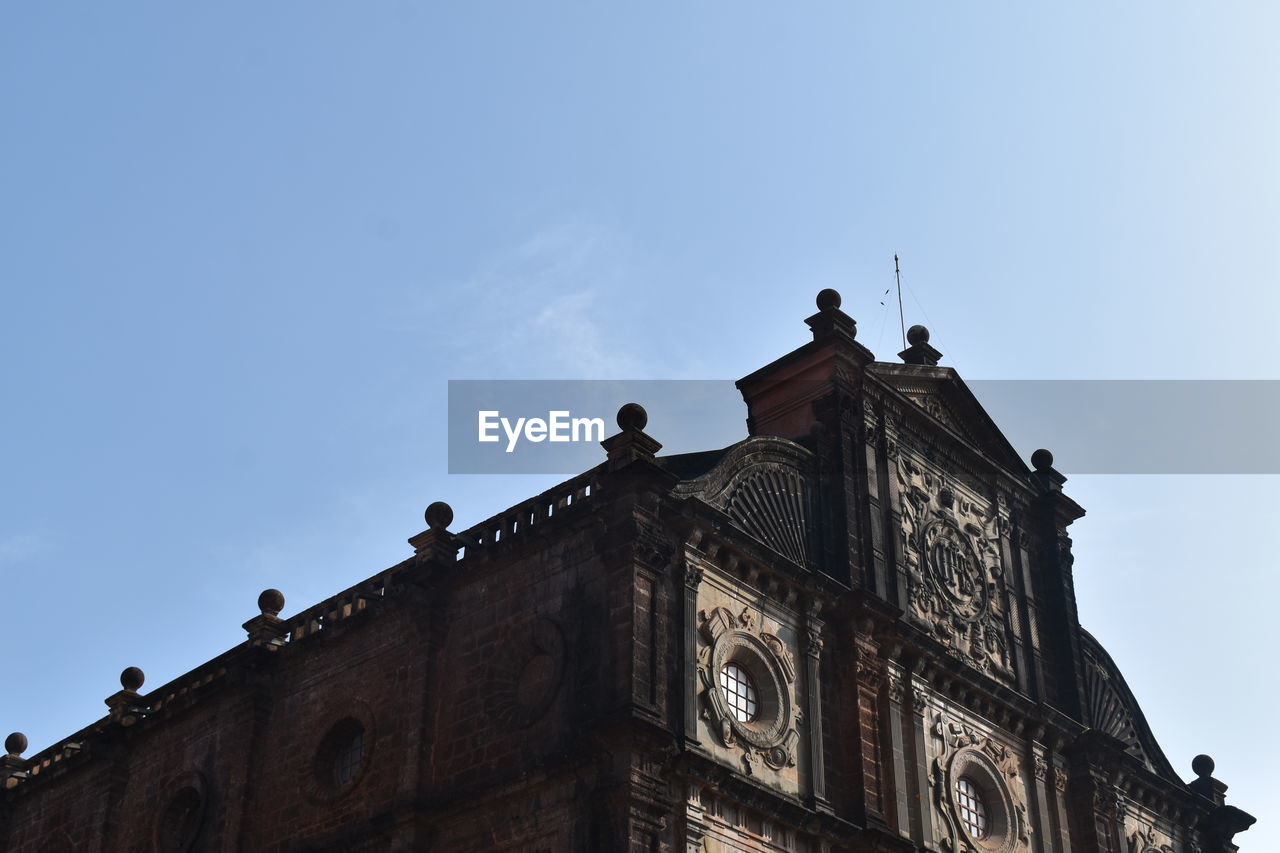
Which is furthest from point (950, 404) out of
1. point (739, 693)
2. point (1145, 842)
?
point (739, 693)

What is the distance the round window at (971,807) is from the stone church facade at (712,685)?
0.09m

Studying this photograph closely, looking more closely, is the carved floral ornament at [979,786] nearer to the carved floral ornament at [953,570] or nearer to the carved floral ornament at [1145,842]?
the carved floral ornament at [953,570]

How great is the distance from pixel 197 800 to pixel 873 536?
42.8 ft

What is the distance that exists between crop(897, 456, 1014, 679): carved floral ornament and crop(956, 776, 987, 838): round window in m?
2.30

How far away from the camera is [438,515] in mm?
24344

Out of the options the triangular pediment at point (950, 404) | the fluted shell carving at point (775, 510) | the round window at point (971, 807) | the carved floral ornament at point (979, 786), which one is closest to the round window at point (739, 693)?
the fluted shell carving at point (775, 510)

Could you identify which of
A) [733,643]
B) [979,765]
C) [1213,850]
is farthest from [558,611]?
[1213,850]

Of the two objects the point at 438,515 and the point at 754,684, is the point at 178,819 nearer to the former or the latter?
the point at 438,515

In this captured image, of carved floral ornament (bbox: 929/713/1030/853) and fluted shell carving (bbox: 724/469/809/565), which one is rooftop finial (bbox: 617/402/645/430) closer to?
fluted shell carving (bbox: 724/469/809/565)

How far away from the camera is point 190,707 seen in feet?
92.7

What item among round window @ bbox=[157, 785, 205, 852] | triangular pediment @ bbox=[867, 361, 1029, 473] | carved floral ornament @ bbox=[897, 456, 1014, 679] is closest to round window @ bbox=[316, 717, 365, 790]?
round window @ bbox=[157, 785, 205, 852]

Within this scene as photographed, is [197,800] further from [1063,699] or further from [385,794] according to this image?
[1063,699]

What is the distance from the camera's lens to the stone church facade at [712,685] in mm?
21109

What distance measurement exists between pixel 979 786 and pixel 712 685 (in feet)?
23.7
